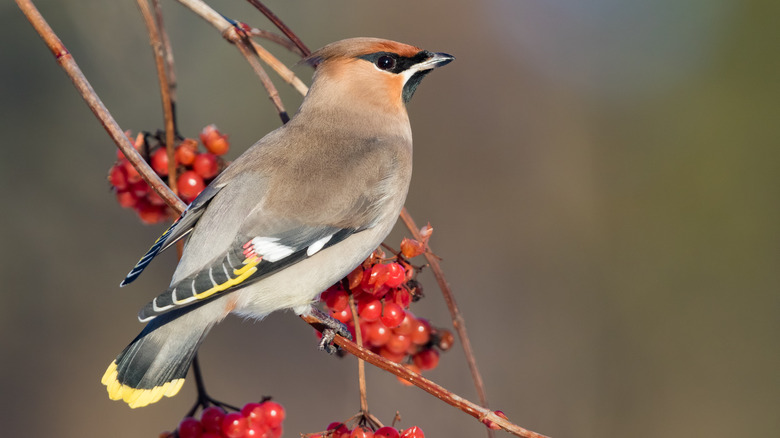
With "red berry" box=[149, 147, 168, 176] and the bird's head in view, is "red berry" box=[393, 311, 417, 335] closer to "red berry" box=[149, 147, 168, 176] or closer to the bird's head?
the bird's head

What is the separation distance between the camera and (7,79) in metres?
5.49

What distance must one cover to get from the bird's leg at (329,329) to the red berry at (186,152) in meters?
0.66

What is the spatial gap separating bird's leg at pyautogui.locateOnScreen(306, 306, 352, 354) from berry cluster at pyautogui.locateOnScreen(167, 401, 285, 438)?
25 cm

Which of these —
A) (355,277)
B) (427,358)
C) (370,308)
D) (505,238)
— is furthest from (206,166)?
(505,238)

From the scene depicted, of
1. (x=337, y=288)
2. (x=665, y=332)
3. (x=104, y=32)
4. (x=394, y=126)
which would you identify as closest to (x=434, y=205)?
(x=665, y=332)

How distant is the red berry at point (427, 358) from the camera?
265cm

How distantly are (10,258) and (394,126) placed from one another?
12.0 feet

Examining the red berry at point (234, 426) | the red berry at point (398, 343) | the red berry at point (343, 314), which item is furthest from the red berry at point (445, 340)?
the red berry at point (234, 426)

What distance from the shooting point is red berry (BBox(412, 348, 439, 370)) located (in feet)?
8.69

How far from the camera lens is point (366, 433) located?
6.54 ft

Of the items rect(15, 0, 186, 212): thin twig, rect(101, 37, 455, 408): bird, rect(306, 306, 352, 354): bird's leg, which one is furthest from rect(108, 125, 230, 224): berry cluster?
rect(306, 306, 352, 354): bird's leg

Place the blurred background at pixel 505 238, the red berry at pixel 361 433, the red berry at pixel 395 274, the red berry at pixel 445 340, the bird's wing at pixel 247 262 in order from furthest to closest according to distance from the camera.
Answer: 1. the blurred background at pixel 505 238
2. the red berry at pixel 445 340
3. the red berry at pixel 395 274
4. the bird's wing at pixel 247 262
5. the red berry at pixel 361 433

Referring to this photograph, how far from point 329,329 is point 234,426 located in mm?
399

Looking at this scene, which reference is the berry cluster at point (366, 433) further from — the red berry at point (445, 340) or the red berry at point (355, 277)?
the red berry at point (445, 340)
